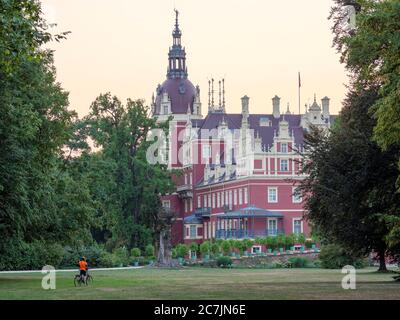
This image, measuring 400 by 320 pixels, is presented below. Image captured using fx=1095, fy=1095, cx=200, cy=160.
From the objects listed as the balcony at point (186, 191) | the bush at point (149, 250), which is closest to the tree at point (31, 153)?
the bush at point (149, 250)

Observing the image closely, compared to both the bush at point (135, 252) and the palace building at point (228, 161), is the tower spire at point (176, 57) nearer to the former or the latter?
the palace building at point (228, 161)

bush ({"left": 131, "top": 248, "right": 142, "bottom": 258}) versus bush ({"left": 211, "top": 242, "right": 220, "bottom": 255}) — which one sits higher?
bush ({"left": 211, "top": 242, "right": 220, "bottom": 255})

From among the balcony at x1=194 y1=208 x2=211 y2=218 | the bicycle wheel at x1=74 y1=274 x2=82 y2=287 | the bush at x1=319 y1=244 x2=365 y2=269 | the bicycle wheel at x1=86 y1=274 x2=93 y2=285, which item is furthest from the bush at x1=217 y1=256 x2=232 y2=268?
the balcony at x1=194 y1=208 x2=211 y2=218

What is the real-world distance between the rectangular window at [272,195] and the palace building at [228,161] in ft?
0.30

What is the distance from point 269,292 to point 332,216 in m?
9.28

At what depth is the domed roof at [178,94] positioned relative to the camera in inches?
4796

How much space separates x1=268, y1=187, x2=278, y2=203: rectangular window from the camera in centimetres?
10031

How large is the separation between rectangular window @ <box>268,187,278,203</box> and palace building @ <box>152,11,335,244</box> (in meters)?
0.09

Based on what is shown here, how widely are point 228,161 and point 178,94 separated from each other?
58.2ft

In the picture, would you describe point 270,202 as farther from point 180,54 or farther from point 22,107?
point 22,107

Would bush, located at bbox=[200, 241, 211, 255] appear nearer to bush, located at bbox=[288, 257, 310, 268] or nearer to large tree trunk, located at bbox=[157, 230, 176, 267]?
large tree trunk, located at bbox=[157, 230, 176, 267]

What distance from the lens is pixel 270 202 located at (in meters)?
100

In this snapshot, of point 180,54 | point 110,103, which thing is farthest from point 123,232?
point 180,54
